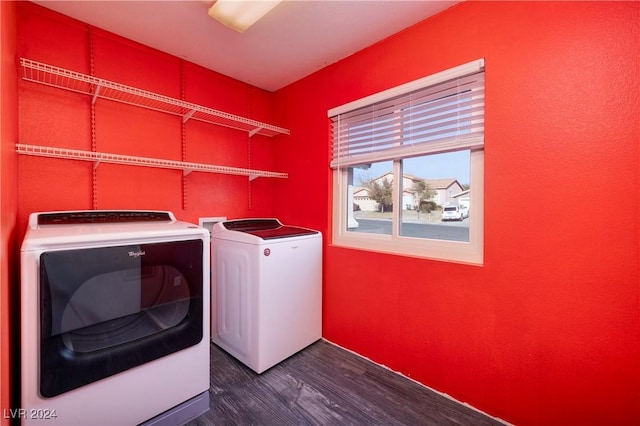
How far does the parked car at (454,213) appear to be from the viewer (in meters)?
1.55

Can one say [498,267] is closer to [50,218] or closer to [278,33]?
[278,33]

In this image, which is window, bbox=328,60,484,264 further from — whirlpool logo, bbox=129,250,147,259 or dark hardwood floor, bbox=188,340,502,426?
whirlpool logo, bbox=129,250,147,259

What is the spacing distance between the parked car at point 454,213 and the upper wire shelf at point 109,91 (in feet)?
5.12

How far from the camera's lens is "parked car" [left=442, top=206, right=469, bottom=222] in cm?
155

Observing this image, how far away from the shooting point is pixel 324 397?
5.08 feet

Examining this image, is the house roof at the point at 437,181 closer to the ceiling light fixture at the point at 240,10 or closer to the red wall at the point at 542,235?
the red wall at the point at 542,235

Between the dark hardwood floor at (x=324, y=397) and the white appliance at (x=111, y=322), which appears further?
the dark hardwood floor at (x=324, y=397)

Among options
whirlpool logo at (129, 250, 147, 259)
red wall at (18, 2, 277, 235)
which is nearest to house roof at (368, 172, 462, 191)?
red wall at (18, 2, 277, 235)

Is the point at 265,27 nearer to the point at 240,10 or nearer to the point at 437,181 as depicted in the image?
the point at 240,10

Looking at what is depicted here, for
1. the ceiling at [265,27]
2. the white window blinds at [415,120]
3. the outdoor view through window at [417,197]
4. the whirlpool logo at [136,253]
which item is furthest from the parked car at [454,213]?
the whirlpool logo at [136,253]

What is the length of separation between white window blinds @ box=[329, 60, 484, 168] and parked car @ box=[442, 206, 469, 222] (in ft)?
1.19

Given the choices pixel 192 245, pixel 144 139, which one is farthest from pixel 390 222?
pixel 144 139

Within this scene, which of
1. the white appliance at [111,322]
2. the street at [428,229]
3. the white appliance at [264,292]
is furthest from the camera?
the white appliance at [264,292]

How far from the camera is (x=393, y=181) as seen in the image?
6.12 ft
